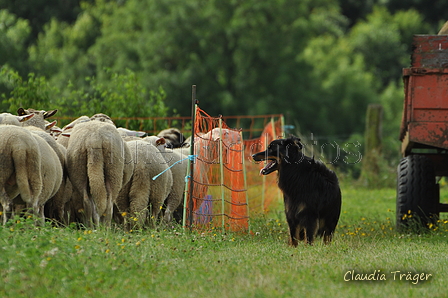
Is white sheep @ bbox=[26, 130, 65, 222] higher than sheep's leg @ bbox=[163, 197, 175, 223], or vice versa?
white sheep @ bbox=[26, 130, 65, 222]

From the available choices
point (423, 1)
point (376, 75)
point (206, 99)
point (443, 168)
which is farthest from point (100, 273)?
point (423, 1)

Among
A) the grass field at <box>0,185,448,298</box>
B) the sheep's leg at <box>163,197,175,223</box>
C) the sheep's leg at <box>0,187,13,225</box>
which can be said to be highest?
the sheep's leg at <box>0,187,13,225</box>

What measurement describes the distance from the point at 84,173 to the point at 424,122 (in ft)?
13.2

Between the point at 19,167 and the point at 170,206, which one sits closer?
the point at 19,167

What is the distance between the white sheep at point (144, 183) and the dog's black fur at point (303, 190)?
1728 millimetres

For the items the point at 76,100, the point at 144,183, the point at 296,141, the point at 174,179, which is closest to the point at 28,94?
the point at 76,100

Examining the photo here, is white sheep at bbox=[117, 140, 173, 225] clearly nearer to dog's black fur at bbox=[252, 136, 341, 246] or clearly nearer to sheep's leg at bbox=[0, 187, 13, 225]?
dog's black fur at bbox=[252, 136, 341, 246]

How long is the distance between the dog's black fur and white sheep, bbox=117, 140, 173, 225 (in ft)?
5.67

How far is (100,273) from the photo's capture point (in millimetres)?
5480

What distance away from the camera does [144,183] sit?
9.33 m

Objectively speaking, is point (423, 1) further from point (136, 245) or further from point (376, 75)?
point (136, 245)

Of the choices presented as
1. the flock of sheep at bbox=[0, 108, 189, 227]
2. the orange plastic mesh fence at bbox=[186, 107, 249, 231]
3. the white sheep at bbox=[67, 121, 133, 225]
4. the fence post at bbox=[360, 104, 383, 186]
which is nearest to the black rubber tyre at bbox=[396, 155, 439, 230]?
the orange plastic mesh fence at bbox=[186, 107, 249, 231]

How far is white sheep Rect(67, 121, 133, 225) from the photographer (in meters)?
8.36

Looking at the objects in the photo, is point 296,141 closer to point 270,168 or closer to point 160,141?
point 270,168
